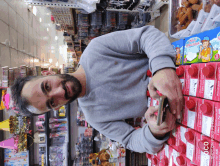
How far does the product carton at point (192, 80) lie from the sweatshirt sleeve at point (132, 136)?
32 centimetres

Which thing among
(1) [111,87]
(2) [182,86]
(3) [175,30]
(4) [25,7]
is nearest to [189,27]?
(3) [175,30]

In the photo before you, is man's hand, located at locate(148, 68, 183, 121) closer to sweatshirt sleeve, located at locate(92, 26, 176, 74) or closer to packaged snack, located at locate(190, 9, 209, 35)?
sweatshirt sleeve, located at locate(92, 26, 176, 74)

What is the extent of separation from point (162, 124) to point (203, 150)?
0.19m

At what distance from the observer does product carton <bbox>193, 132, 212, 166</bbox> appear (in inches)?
22.0

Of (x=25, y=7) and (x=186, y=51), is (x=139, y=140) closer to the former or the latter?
(x=186, y=51)

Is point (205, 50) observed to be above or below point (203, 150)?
above

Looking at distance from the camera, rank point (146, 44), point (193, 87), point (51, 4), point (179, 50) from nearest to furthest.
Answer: point (193, 87)
point (179, 50)
point (146, 44)
point (51, 4)

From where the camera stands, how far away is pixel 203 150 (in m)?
0.57

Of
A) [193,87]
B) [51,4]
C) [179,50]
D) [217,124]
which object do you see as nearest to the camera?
[217,124]

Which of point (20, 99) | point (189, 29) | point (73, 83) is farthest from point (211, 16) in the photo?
point (20, 99)

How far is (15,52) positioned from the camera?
399 centimetres

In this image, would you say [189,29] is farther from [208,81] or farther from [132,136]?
[132,136]

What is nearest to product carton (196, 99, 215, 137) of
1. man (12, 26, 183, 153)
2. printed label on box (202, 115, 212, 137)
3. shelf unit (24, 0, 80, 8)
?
printed label on box (202, 115, 212, 137)

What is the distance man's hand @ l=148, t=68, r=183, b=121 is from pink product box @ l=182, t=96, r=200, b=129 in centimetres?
2
